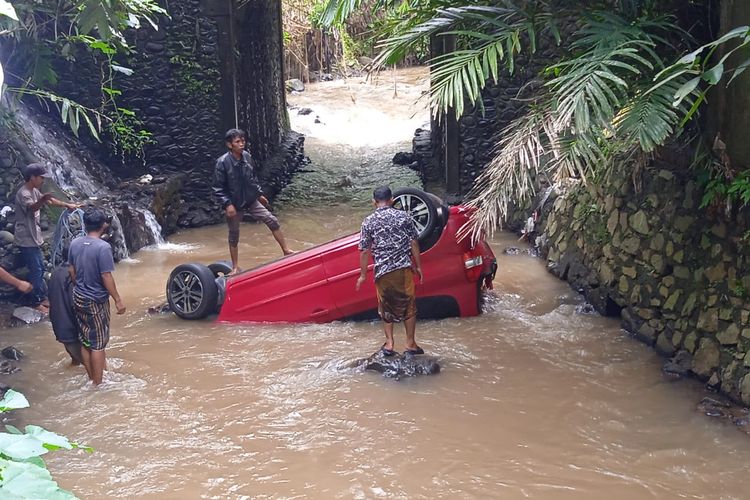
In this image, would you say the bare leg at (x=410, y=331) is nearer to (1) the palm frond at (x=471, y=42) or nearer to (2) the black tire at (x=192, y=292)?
(1) the palm frond at (x=471, y=42)

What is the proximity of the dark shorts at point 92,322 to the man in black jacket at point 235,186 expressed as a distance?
2724mm

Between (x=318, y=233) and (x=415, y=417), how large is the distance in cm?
704

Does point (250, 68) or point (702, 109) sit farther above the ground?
point (250, 68)

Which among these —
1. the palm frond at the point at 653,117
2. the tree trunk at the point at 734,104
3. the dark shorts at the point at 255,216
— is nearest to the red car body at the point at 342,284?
the dark shorts at the point at 255,216

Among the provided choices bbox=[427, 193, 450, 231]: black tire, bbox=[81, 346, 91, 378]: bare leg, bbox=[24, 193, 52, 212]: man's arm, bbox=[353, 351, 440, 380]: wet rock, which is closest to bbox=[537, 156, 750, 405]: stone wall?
bbox=[427, 193, 450, 231]: black tire

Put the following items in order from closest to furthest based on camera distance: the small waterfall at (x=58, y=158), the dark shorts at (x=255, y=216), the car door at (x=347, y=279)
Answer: the car door at (x=347, y=279), the dark shorts at (x=255, y=216), the small waterfall at (x=58, y=158)

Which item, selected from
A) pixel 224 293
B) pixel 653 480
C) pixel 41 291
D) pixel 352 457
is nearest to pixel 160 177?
pixel 41 291

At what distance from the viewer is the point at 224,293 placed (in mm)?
8117

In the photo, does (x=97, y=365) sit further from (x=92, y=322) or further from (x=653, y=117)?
(x=653, y=117)

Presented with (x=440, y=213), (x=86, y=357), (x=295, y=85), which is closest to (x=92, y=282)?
(x=86, y=357)

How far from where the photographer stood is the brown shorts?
6.56 meters

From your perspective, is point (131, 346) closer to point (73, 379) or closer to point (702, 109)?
point (73, 379)

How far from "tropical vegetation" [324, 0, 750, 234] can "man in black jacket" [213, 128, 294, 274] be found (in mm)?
2975

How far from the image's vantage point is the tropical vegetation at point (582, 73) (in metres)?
5.40
